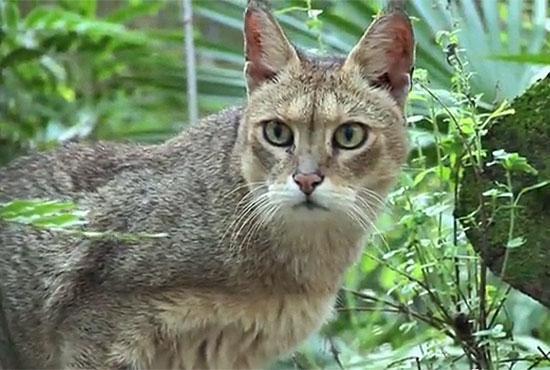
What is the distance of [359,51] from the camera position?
303 cm

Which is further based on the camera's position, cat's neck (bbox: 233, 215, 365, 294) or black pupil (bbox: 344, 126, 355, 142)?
cat's neck (bbox: 233, 215, 365, 294)

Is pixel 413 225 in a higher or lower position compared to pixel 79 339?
higher

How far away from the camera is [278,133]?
2947 mm

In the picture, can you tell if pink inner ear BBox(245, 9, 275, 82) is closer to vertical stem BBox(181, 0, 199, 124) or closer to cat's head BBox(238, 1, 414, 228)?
cat's head BBox(238, 1, 414, 228)

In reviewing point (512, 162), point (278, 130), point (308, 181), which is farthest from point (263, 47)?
point (512, 162)

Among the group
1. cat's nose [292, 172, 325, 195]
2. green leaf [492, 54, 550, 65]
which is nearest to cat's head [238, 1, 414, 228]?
cat's nose [292, 172, 325, 195]

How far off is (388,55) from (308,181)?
1.46 ft

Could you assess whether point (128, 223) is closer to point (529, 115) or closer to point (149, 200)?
point (149, 200)

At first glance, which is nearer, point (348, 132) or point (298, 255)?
point (348, 132)

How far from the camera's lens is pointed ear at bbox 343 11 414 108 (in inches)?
115

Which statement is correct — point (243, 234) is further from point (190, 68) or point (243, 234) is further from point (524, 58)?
point (190, 68)

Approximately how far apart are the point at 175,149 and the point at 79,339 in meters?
0.59

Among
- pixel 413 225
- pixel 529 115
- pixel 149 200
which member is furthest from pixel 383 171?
pixel 149 200

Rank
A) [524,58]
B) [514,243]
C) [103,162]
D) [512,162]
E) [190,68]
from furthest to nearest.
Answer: [190,68]
[103,162]
[514,243]
[512,162]
[524,58]
